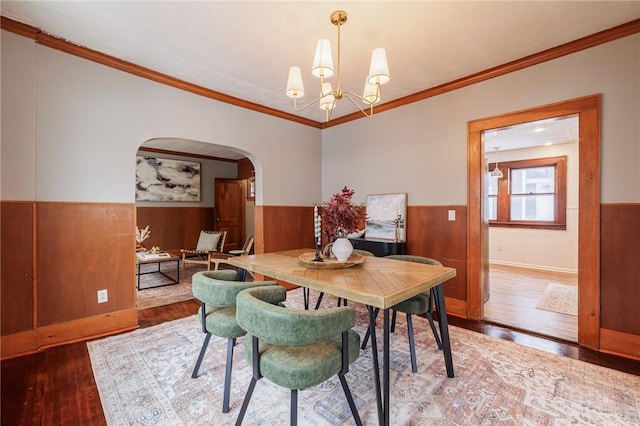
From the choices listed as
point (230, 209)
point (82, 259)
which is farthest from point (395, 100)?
point (230, 209)

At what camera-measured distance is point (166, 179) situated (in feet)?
22.0

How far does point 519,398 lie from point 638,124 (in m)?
2.42

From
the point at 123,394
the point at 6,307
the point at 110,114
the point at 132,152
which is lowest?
the point at 123,394

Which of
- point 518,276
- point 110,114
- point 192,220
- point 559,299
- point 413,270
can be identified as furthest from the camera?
point 192,220

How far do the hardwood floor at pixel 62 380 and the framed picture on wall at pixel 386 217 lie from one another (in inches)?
58.7

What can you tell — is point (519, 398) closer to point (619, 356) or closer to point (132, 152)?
point (619, 356)

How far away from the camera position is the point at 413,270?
6.88ft

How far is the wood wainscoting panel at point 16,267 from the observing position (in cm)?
234

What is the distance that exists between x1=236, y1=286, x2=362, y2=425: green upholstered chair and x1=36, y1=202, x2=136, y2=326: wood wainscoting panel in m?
2.17

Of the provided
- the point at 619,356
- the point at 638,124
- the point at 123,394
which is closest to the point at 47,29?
the point at 123,394

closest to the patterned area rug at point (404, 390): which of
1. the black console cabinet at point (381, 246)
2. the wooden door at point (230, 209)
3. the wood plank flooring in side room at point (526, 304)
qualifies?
the wood plank flooring in side room at point (526, 304)

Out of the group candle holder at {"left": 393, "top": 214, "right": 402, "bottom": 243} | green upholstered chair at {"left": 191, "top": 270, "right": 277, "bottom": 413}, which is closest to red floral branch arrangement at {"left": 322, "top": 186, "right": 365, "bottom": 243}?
green upholstered chair at {"left": 191, "top": 270, "right": 277, "bottom": 413}

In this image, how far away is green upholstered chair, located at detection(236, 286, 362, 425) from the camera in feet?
4.11

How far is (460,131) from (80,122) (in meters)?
4.06
